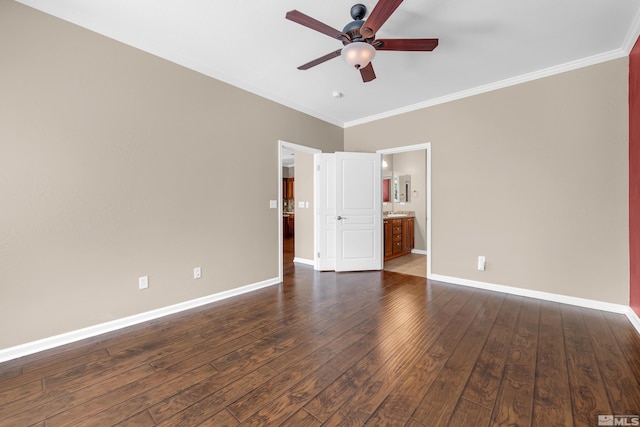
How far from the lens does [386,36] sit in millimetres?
2492

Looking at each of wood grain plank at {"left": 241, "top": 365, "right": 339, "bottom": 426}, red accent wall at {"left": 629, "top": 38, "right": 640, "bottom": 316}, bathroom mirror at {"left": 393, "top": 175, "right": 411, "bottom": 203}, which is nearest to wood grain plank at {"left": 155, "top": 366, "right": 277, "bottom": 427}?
wood grain plank at {"left": 241, "top": 365, "right": 339, "bottom": 426}

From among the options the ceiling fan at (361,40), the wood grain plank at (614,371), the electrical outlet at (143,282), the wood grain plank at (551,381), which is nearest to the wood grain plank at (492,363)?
the wood grain plank at (551,381)

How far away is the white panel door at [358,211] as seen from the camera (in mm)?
4469

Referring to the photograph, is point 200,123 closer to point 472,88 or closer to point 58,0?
point 58,0

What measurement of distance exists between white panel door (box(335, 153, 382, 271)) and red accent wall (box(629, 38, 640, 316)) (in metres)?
2.80

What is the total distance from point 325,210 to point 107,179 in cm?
294

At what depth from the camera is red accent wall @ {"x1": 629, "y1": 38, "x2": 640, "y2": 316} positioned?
2.41m

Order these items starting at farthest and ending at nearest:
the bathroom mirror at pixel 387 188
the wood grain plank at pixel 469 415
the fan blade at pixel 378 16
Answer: the bathroom mirror at pixel 387 188, the fan blade at pixel 378 16, the wood grain plank at pixel 469 415

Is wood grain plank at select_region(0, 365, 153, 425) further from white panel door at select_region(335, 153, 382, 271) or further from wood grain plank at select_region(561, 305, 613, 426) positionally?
white panel door at select_region(335, 153, 382, 271)

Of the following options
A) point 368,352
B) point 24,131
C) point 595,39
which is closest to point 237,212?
point 24,131

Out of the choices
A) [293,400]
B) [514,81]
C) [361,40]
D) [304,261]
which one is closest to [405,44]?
[361,40]

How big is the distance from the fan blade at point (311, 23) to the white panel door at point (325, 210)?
Result: 2528 millimetres

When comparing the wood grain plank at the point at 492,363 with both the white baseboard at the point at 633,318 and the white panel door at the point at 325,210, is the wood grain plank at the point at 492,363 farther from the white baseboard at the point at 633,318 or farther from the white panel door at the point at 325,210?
the white panel door at the point at 325,210

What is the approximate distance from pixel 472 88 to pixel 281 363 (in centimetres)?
392
